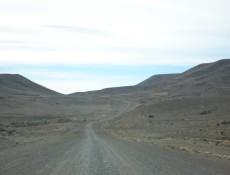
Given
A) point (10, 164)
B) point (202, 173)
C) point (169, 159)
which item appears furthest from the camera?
point (169, 159)

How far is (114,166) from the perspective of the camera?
16719 mm

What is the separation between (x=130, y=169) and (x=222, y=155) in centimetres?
731

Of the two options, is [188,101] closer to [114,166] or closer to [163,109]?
[163,109]

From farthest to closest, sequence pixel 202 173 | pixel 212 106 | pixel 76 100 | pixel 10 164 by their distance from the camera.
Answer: pixel 76 100, pixel 212 106, pixel 10 164, pixel 202 173

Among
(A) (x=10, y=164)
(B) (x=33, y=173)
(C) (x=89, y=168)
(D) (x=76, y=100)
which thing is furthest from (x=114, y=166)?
(D) (x=76, y=100)

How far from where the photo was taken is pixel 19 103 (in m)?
141

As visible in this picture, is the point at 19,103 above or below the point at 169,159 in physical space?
above

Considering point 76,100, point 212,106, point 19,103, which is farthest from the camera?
point 76,100

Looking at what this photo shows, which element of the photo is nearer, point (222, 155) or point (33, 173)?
point (33, 173)

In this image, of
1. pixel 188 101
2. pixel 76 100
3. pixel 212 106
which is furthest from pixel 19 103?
pixel 212 106

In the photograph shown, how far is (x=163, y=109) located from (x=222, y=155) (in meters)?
79.1

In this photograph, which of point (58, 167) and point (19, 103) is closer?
point (58, 167)

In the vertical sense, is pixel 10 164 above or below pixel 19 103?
below

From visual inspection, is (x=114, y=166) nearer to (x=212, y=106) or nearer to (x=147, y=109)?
(x=212, y=106)
